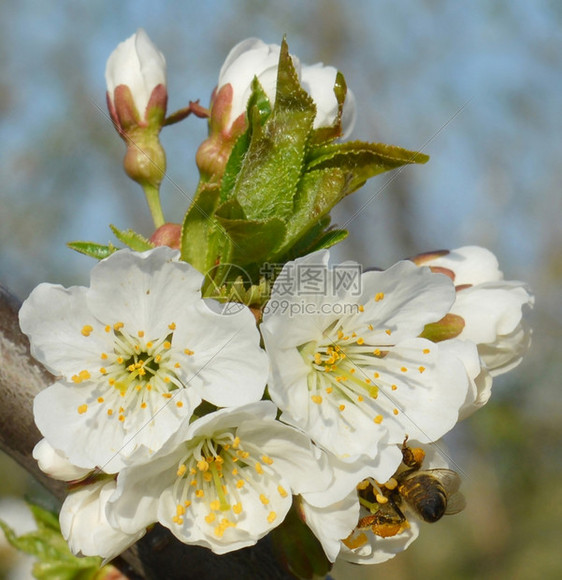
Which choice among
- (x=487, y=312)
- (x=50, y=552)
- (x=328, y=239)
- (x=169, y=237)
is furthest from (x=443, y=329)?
(x=50, y=552)

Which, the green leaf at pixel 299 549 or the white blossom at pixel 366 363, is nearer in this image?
the white blossom at pixel 366 363

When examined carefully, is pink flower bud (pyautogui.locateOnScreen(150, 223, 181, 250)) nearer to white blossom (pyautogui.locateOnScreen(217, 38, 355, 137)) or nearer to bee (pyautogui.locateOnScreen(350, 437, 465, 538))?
white blossom (pyautogui.locateOnScreen(217, 38, 355, 137))

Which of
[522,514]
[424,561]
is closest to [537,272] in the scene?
[522,514]

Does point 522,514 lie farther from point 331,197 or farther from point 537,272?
point 331,197

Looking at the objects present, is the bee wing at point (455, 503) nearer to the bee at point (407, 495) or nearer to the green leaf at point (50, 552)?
the bee at point (407, 495)

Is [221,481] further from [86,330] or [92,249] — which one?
[92,249]

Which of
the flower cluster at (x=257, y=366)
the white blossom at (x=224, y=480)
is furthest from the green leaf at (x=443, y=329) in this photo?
the white blossom at (x=224, y=480)
